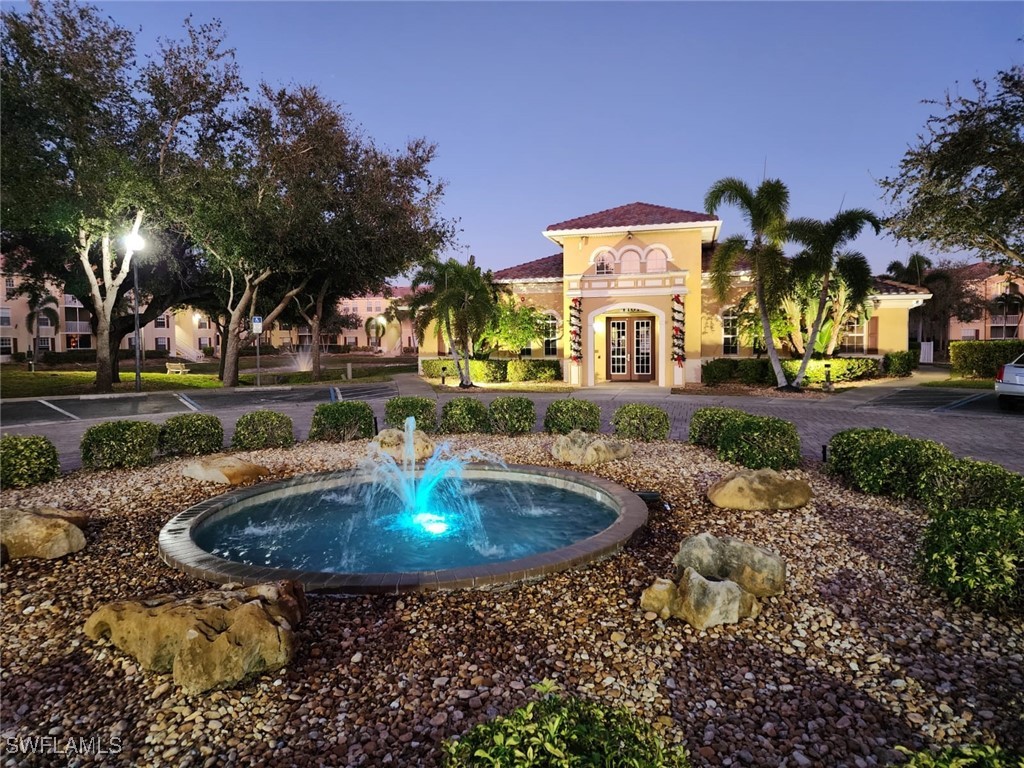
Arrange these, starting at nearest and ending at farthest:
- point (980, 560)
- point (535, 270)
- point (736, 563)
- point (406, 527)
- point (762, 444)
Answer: point (980, 560) < point (736, 563) < point (406, 527) < point (762, 444) < point (535, 270)

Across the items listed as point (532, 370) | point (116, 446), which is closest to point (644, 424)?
point (116, 446)

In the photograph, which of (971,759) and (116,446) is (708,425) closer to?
(971,759)

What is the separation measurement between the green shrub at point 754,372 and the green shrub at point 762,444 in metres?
16.3

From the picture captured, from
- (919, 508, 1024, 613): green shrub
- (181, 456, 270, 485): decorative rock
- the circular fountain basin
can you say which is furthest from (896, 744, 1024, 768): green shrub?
(181, 456, 270, 485): decorative rock

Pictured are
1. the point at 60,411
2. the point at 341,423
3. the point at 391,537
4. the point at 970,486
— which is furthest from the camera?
the point at 60,411

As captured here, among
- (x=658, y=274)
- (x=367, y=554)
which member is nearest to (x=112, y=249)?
(x=658, y=274)

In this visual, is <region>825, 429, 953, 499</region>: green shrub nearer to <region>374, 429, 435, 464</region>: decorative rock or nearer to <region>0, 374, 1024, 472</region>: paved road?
<region>0, 374, 1024, 472</region>: paved road

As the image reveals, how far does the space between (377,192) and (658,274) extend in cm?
1150

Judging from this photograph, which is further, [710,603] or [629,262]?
[629,262]

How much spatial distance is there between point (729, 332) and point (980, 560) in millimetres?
22646

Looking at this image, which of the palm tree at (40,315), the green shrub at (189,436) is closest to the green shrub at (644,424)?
the green shrub at (189,436)

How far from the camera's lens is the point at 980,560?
404 cm

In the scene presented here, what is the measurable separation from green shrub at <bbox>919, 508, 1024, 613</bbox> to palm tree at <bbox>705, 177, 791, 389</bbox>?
16357 millimetres

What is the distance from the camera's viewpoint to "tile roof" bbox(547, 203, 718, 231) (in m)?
23.8
